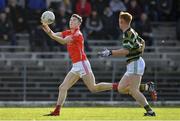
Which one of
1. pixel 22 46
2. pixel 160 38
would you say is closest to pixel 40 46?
pixel 22 46

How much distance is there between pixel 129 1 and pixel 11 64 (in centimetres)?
530

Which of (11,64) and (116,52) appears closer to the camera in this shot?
(116,52)

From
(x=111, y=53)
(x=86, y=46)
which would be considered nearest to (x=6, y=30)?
(x=86, y=46)

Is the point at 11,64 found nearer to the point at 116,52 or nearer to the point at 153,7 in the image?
the point at 153,7

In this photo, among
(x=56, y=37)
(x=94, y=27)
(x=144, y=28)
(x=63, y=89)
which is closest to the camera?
(x=56, y=37)

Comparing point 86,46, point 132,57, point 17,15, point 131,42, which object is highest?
point 17,15

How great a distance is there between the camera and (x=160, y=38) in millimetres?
29875

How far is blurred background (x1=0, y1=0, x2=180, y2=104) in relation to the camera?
2628cm

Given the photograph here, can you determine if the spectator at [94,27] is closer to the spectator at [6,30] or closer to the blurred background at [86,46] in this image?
the blurred background at [86,46]

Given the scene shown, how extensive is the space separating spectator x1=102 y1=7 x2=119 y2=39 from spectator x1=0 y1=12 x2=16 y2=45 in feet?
10.7

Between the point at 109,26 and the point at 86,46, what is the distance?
168 centimetres

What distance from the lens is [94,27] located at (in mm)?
28766

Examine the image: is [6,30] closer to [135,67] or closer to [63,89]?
[63,89]

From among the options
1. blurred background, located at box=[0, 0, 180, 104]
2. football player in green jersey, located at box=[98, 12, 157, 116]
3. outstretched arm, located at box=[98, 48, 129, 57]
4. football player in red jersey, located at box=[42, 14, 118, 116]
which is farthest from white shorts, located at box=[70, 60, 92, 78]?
blurred background, located at box=[0, 0, 180, 104]
